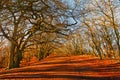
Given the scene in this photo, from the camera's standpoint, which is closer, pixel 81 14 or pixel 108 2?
pixel 81 14

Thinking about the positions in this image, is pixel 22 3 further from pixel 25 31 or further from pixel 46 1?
pixel 25 31

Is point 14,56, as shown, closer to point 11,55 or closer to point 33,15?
point 11,55

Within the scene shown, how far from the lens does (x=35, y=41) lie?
39219mm

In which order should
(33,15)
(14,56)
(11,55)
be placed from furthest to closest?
(14,56), (11,55), (33,15)

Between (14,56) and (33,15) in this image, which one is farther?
(14,56)

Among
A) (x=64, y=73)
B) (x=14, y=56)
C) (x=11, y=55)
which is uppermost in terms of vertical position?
(x=11, y=55)

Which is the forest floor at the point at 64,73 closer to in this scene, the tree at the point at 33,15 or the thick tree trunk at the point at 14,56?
the thick tree trunk at the point at 14,56

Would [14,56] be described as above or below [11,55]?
below

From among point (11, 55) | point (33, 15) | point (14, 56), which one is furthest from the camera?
point (14, 56)

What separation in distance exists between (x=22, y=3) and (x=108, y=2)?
734 inches

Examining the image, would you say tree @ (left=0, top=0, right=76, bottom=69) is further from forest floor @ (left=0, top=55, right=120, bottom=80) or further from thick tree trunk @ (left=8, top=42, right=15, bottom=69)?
forest floor @ (left=0, top=55, right=120, bottom=80)

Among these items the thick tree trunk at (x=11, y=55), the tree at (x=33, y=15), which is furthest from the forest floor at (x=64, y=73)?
the tree at (x=33, y=15)

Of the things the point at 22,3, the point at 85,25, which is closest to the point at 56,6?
the point at 22,3

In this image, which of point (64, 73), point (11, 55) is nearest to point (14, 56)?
point (11, 55)
